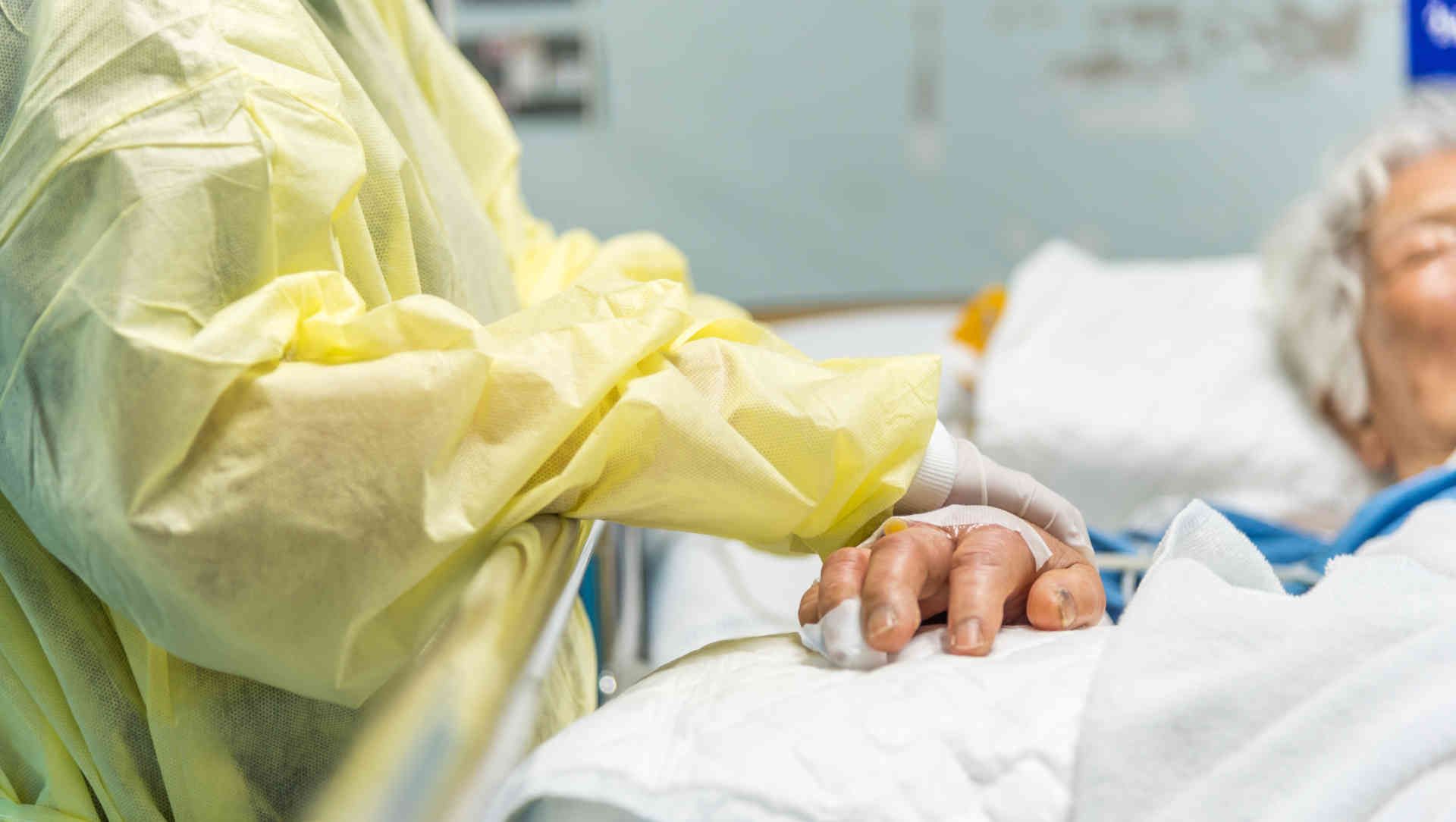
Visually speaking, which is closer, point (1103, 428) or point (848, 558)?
point (848, 558)

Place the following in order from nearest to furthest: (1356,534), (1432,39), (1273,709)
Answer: (1273,709)
(1356,534)
(1432,39)

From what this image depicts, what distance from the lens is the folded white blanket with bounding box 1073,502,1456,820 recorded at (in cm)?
49

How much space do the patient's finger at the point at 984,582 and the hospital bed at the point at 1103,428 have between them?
1.59 ft

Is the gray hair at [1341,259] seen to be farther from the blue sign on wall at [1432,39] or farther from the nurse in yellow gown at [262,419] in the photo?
the nurse in yellow gown at [262,419]

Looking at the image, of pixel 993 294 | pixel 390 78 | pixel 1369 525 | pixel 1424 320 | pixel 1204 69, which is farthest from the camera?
pixel 1204 69

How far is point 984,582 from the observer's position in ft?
2.06

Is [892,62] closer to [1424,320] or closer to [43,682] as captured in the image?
[1424,320]

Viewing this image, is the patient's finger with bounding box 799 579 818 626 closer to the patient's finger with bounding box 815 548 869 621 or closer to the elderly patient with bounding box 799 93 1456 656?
the patient's finger with bounding box 815 548 869 621

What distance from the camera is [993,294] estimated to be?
1891mm

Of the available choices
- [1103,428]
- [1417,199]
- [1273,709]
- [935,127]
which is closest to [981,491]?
[1273,709]

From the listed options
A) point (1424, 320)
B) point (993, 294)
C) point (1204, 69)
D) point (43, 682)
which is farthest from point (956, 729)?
point (1204, 69)

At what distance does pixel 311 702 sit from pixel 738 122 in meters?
1.81

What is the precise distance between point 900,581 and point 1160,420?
107 centimetres

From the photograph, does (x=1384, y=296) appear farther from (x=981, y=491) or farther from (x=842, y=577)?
(x=842, y=577)
